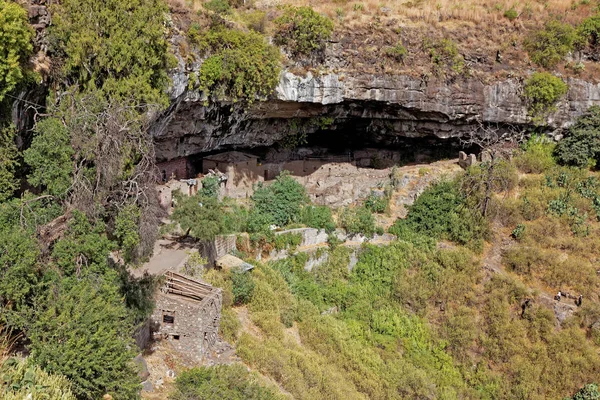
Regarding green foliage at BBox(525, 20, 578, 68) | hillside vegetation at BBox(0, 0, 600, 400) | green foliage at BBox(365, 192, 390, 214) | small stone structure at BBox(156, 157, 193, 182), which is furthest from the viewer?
green foliage at BBox(525, 20, 578, 68)

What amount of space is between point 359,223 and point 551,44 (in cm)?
1207

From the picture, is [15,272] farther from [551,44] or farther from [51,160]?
[551,44]

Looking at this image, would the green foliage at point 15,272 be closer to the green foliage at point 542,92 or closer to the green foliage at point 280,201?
the green foliage at point 280,201

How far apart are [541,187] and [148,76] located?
15.9 m

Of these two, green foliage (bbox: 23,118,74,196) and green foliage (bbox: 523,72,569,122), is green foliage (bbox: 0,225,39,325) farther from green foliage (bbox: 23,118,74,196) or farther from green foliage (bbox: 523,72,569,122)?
green foliage (bbox: 523,72,569,122)

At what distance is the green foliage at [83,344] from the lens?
907cm

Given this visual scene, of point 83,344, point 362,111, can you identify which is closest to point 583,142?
point 362,111

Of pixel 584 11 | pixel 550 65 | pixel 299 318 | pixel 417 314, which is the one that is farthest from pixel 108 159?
pixel 584 11

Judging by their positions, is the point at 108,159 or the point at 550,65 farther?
the point at 550,65

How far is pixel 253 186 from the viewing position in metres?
22.3

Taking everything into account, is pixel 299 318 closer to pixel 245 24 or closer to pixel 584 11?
pixel 245 24

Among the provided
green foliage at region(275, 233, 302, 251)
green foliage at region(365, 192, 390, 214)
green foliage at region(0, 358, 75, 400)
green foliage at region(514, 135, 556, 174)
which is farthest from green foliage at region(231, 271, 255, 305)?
green foliage at region(514, 135, 556, 174)

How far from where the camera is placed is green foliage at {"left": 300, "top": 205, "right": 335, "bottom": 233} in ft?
65.8

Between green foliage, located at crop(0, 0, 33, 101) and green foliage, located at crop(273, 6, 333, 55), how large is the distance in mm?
10077
